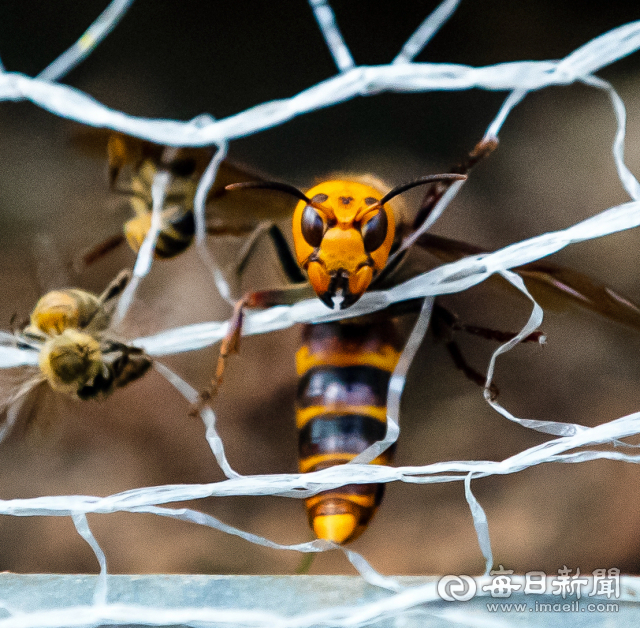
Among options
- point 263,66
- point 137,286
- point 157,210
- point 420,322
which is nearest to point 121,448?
point 137,286

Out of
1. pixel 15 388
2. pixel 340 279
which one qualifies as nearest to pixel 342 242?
pixel 340 279

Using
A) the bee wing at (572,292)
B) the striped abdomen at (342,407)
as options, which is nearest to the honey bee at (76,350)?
the striped abdomen at (342,407)

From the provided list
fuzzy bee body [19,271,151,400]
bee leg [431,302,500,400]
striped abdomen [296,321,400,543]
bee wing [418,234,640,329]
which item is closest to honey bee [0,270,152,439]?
fuzzy bee body [19,271,151,400]

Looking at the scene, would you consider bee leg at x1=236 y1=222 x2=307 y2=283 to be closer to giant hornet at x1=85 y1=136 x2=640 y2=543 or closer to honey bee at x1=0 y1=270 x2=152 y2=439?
giant hornet at x1=85 y1=136 x2=640 y2=543

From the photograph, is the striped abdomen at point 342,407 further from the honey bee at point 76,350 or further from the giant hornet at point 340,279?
the honey bee at point 76,350
